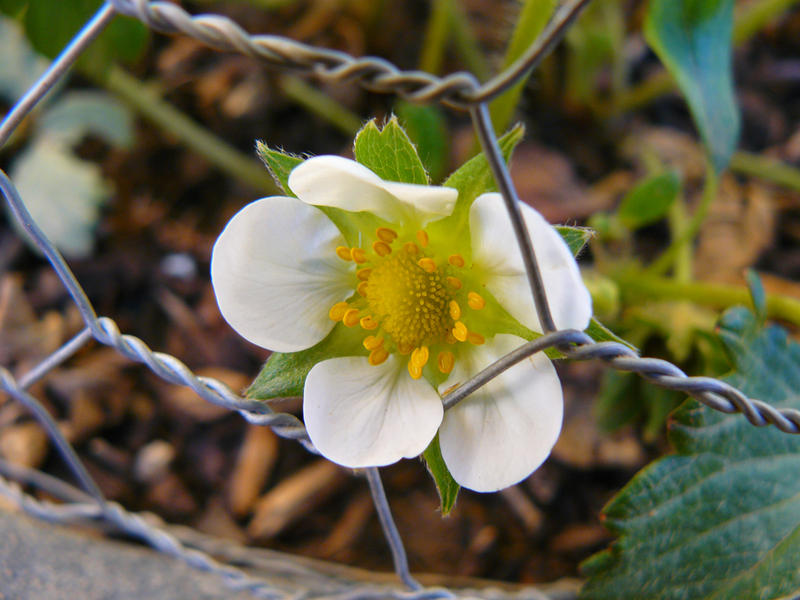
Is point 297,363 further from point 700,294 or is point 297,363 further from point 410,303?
point 700,294

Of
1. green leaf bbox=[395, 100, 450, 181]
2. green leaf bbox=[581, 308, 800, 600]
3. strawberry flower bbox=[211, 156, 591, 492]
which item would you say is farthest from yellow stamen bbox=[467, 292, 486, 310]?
green leaf bbox=[395, 100, 450, 181]

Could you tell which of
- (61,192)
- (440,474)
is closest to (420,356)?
(440,474)

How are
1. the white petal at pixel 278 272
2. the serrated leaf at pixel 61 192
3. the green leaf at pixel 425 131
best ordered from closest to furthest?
the white petal at pixel 278 272, the green leaf at pixel 425 131, the serrated leaf at pixel 61 192

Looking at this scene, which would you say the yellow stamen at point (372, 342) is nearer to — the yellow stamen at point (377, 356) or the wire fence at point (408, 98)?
the yellow stamen at point (377, 356)

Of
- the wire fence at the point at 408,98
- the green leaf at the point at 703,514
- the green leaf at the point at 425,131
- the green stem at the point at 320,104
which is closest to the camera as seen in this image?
the wire fence at the point at 408,98

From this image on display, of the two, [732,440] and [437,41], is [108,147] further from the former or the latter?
[732,440]

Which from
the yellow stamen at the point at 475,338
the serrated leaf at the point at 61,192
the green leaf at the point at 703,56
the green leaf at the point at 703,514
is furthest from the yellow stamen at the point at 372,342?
the serrated leaf at the point at 61,192

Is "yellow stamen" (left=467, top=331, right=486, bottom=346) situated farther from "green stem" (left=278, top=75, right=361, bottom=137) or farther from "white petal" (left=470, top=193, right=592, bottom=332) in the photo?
"green stem" (left=278, top=75, right=361, bottom=137)
